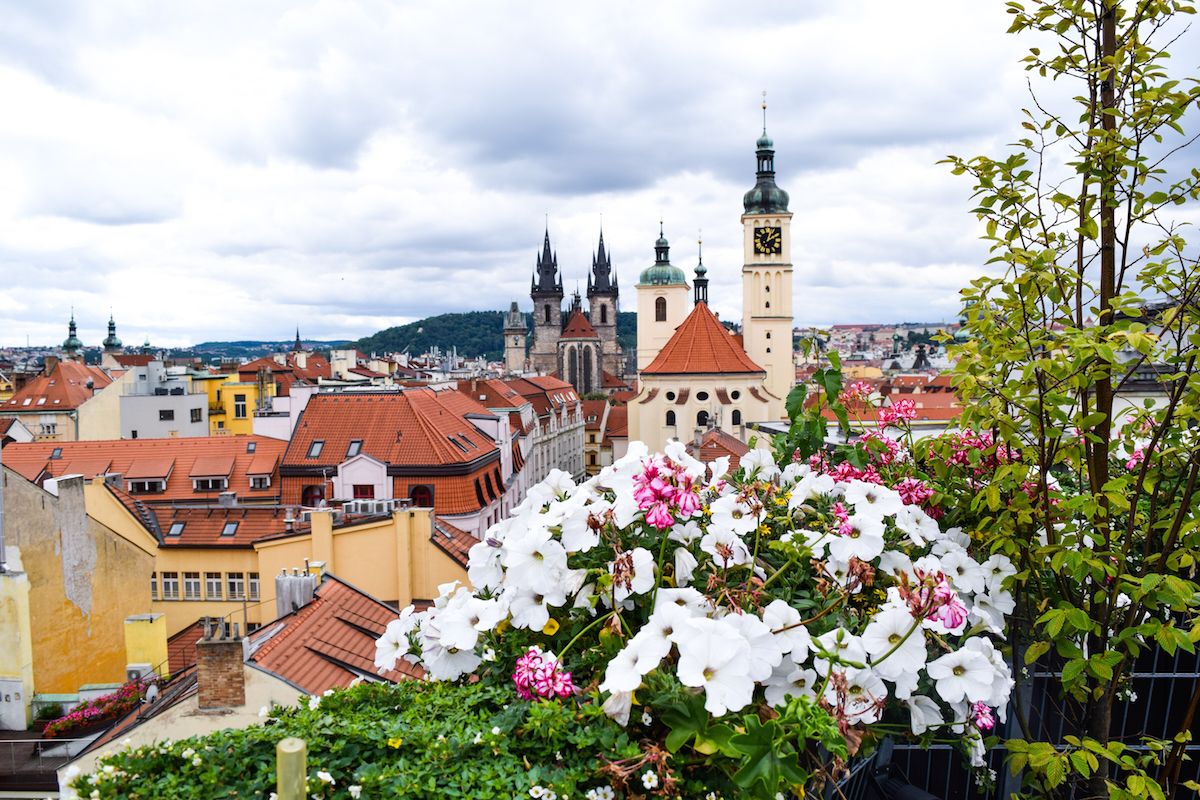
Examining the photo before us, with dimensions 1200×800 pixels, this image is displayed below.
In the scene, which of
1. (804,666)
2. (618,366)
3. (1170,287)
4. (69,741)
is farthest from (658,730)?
(618,366)

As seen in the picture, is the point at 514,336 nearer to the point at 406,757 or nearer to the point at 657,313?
the point at 657,313

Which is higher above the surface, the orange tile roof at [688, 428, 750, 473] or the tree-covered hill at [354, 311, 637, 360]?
the tree-covered hill at [354, 311, 637, 360]

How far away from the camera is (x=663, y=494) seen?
2.74m

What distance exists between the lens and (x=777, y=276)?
54625 mm

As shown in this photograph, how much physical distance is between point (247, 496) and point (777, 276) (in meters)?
36.4

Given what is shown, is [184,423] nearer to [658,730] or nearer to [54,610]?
[54,610]

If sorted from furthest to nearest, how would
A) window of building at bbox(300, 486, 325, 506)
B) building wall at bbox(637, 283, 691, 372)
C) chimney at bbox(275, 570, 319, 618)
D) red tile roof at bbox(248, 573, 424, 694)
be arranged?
1. building wall at bbox(637, 283, 691, 372)
2. window of building at bbox(300, 486, 325, 506)
3. chimney at bbox(275, 570, 319, 618)
4. red tile roof at bbox(248, 573, 424, 694)

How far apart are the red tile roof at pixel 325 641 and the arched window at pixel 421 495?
40.9 ft

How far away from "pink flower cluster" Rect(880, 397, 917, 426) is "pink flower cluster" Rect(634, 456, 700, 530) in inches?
68.5

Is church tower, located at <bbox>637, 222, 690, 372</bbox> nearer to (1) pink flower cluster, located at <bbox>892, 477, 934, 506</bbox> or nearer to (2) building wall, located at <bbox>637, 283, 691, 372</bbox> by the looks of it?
(2) building wall, located at <bbox>637, 283, 691, 372</bbox>

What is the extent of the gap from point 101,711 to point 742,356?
41.4m

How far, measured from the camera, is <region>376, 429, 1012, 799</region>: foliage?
2311mm

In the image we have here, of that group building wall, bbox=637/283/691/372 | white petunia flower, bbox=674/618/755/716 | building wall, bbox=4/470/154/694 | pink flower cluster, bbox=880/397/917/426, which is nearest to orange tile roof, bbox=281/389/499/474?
building wall, bbox=4/470/154/694

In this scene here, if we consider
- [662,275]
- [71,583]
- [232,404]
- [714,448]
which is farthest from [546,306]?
[71,583]
